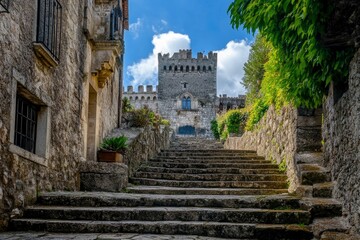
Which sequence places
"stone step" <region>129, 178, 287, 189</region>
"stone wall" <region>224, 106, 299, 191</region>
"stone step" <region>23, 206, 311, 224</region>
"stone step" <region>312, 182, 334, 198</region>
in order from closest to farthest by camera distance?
"stone step" <region>23, 206, 311, 224</region>
"stone step" <region>312, 182, 334, 198</region>
"stone wall" <region>224, 106, 299, 191</region>
"stone step" <region>129, 178, 287, 189</region>

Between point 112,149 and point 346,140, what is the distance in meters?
6.00

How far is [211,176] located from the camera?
1033 centimetres

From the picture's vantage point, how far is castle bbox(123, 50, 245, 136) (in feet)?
163

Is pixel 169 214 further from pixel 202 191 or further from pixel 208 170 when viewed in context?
pixel 208 170

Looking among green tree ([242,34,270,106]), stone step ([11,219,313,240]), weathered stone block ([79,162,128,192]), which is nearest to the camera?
stone step ([11,219,313,240])

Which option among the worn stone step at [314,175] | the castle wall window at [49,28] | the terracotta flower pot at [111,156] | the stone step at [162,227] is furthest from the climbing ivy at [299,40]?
the terracotta flower pot at [111,156]

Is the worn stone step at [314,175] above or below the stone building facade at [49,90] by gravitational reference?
below

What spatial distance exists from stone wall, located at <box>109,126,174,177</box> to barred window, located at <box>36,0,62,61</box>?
3.75 meters

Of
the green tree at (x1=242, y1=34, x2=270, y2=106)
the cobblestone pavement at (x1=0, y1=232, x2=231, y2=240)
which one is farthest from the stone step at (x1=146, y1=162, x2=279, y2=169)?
the green tree at (x1=242, y1=34, x2=270, y2=106)

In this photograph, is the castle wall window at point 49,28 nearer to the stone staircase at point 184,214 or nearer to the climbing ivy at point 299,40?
the stone staircase at point 184,214

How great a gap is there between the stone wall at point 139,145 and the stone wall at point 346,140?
5253mm

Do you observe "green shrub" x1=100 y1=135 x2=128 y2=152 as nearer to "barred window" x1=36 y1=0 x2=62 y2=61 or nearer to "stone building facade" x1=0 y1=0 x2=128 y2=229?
"stone building facade" x1=0 y1=0 x2=128 y2=229

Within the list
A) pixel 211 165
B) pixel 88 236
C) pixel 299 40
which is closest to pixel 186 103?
pixel 211 165

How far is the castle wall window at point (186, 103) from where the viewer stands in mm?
50884
